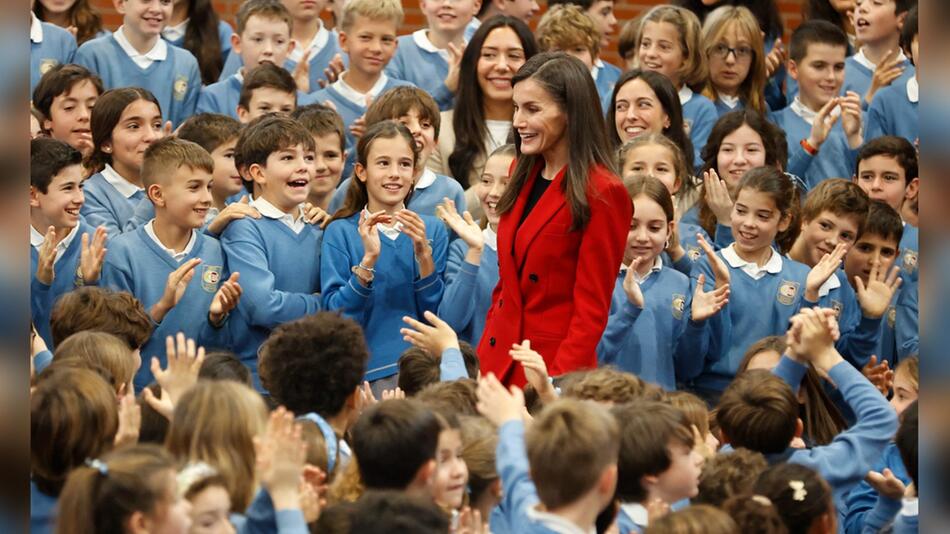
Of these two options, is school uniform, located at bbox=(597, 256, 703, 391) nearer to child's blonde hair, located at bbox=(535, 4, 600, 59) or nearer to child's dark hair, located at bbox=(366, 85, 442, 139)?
child's dark hair, located at bbox=(366, 85, 442, 139)

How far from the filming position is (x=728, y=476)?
10.3 feet

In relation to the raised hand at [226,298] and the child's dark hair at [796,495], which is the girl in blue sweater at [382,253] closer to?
the raised hand at [226,298]

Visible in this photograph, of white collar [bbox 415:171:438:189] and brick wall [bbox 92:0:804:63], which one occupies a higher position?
brick wall [bbox 92:0:804:63]

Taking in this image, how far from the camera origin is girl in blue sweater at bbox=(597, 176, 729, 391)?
463cm

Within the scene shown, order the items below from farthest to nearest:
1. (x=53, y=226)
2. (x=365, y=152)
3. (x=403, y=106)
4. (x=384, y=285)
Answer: (x=403, y=106) < (x=365, y=152) < (x=384, y=285) < (x=53, y=226)

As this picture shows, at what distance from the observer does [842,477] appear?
3369mm

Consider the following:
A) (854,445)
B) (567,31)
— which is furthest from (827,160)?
(854,445)

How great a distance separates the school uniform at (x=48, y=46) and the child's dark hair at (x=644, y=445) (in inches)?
153

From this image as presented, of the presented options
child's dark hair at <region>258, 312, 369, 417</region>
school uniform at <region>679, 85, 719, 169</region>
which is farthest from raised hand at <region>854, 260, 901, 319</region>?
child's dark hair at <region>258, 312, 369, 417</region>

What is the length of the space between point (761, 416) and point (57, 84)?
332 cm

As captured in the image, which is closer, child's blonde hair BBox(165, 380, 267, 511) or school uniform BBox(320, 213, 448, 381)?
child's blonde hair BBox(165, 380, 267, 511)

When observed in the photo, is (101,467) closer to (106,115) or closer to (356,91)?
(106,115)

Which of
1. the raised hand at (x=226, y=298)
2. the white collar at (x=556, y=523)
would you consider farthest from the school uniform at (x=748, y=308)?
the white collar at (x=556, y=523)

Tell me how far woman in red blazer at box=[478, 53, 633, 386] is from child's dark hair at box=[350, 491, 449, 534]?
1242mm
